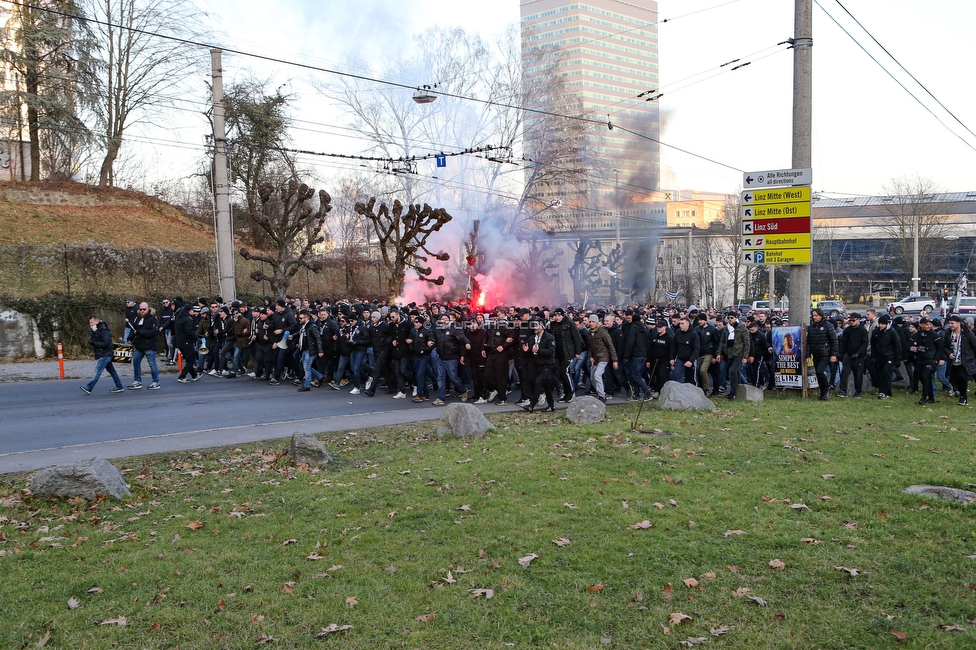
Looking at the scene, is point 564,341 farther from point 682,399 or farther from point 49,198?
point 49,198

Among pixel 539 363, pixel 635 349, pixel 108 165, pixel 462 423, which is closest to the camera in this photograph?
pixel 462 423

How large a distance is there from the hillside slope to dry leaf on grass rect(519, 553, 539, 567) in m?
27.4

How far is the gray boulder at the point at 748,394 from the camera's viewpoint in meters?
14.7

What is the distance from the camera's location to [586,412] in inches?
468

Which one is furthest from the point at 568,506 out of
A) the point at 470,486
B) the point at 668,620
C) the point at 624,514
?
the point at 668,620

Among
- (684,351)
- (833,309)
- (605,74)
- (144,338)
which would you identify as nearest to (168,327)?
(144,338)

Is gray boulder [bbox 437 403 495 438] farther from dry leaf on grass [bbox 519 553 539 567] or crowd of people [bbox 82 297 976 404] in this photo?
dry leaf on grass [bbox 519 553 539 567]

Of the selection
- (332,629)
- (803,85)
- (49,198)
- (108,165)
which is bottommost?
(332,629)

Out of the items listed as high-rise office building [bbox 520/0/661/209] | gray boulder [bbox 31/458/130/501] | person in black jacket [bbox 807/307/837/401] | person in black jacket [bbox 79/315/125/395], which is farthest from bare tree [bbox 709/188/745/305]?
gray boulder [bbox 31/458/130/501]

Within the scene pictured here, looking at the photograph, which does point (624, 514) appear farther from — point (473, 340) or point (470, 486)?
point (473, 340)

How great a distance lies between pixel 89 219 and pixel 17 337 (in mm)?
12083

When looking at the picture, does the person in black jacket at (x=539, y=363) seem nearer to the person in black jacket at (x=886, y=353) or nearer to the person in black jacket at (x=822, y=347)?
the person in black jacket at (x=822, y=347)

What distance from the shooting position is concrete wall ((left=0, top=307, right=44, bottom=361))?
827 inches

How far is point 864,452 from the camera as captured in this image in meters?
8.95
